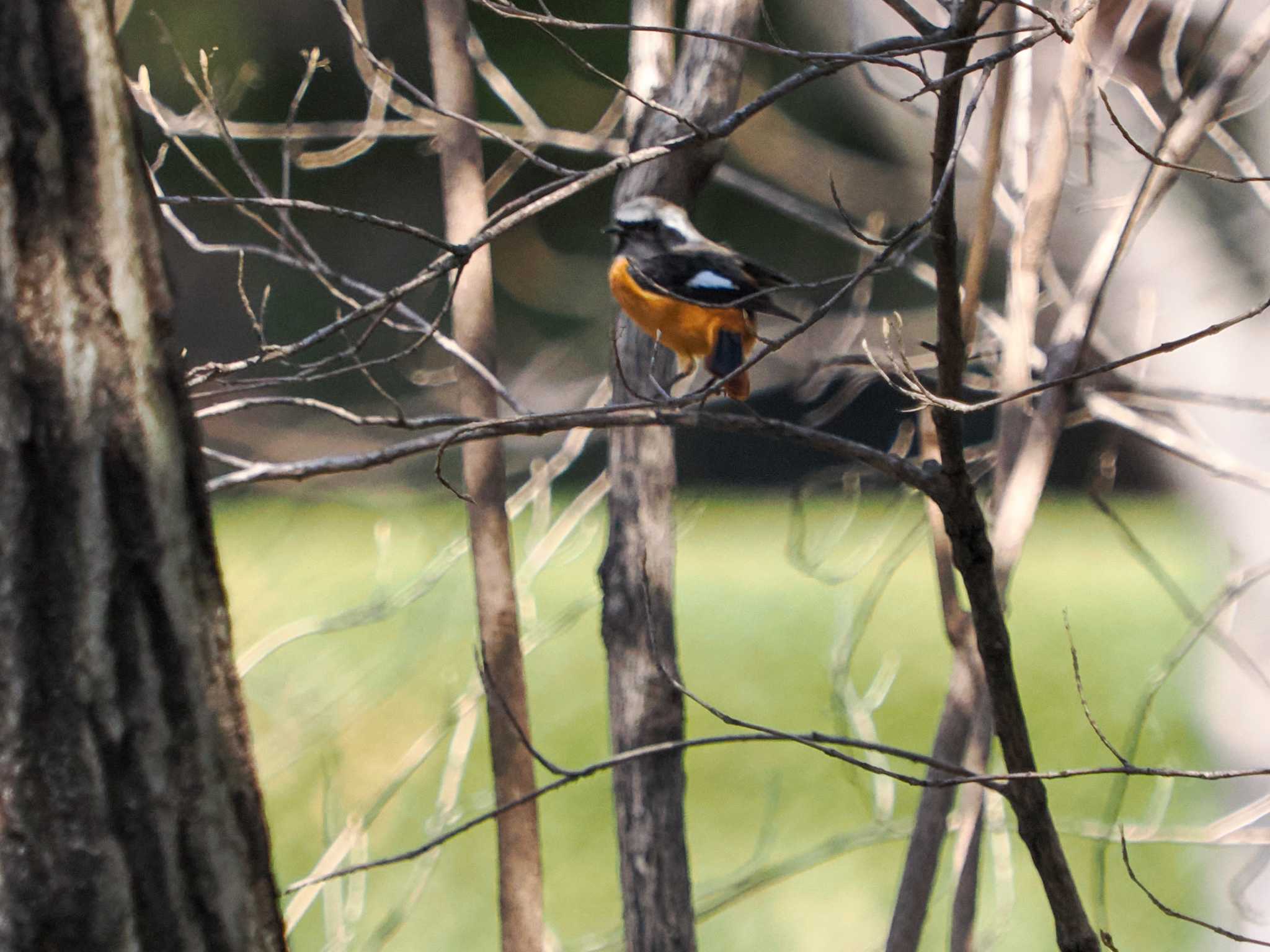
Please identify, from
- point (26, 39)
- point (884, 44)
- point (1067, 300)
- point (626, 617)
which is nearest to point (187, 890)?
point (26, 39)

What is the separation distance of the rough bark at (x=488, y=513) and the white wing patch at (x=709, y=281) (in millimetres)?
318

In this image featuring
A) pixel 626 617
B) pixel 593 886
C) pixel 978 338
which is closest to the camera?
pixel 626 617

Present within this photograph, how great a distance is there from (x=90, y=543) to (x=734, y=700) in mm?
2013

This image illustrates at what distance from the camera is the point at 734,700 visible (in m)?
2.59

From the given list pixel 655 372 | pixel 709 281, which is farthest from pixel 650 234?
pixel 655 372

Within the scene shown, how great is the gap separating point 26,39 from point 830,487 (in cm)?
262

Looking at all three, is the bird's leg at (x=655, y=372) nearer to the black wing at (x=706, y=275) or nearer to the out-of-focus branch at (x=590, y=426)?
the black wing at (x=706, y=275)

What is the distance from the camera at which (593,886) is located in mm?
2529

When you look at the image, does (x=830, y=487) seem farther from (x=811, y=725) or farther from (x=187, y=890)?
(x=187, y=890)

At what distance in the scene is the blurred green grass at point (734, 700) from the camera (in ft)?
8.07

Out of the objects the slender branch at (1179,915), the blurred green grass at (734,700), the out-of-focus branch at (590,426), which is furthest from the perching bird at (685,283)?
the slender branch at (1179,915)

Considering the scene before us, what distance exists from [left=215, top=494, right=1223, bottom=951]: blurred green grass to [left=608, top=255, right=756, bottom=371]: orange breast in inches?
26.0

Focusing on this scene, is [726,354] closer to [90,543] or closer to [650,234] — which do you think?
[650,234]

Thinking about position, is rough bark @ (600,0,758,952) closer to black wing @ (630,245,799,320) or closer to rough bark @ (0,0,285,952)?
black wing @ (630,245,799,320)
